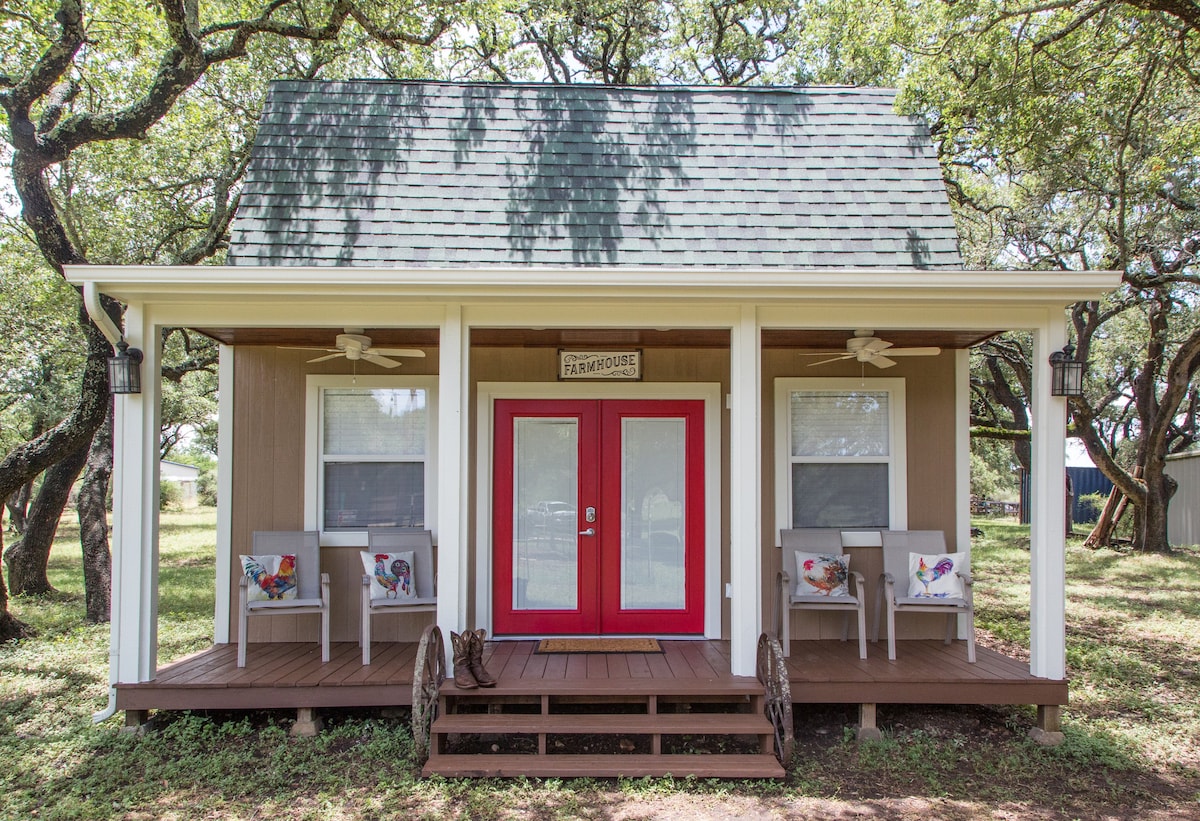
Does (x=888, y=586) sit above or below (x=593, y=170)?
below

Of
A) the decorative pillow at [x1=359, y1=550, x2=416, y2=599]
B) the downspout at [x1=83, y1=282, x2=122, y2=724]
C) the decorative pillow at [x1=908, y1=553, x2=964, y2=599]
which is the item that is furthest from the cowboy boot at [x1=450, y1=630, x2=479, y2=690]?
the decorative pillow at [x1=908, y1=553, x2=964, y2=599]

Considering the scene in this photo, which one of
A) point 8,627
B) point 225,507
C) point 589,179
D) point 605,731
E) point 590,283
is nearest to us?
point 605,731

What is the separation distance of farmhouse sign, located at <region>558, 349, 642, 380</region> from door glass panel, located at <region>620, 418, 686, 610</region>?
352mm

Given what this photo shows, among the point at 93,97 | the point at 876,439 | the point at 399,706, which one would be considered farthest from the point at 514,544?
the point at 93,97

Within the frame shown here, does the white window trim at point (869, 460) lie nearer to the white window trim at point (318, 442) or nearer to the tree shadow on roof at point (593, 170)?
the tree shadow on roof at point (593, 170)

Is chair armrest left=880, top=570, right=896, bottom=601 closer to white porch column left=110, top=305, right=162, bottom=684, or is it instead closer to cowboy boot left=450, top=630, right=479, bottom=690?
cowboy boot left=450, top=630, right=479, bottom=690

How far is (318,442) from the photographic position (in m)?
5.37

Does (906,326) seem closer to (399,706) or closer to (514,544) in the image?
(514,544)

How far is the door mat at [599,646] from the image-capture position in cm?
504

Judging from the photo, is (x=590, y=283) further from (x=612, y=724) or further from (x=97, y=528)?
(x=97, y=528)

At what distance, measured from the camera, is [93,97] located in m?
8.20

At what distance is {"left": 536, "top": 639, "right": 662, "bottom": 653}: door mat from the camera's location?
5039mm

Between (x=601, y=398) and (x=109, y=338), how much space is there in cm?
303

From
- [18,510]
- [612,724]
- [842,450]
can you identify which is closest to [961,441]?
[842,450]
